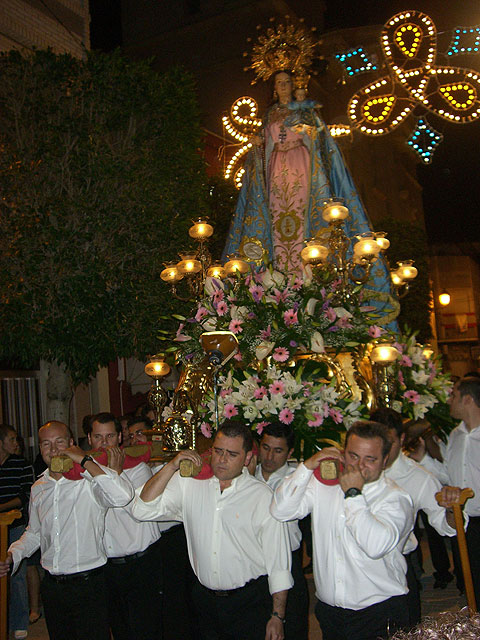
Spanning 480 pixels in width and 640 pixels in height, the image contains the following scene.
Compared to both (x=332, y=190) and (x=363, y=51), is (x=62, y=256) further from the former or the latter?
(x=363, y=51)

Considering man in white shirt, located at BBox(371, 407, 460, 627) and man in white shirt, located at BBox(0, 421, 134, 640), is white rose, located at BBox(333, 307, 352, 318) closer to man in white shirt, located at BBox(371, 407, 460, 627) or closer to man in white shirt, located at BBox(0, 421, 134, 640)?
man in white shirt, located at BBox(371, 407, 460, 627)

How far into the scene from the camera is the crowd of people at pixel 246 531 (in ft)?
11.7

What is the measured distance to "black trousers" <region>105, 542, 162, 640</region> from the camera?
5273 mm

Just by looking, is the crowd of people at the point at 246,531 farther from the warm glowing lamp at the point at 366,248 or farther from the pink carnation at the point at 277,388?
the warm glowing lamp at the point at 366,248

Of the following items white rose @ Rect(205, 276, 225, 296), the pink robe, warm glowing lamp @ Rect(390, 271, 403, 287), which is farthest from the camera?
the pink robe

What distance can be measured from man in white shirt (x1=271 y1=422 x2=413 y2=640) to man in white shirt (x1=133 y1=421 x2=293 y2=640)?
1.00 feet

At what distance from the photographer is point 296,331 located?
5754mm

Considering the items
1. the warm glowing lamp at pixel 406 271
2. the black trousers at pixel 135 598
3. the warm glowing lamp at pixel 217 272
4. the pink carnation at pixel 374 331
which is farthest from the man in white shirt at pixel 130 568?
the warm glowing lamp at pixel 406 271

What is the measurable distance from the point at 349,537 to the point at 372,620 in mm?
395

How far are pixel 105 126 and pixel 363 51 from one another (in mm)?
3926

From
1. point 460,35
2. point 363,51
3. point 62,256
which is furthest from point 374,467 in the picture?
point 363,51

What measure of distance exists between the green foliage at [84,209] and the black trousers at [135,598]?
3.63m

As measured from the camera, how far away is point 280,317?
19.1 feet

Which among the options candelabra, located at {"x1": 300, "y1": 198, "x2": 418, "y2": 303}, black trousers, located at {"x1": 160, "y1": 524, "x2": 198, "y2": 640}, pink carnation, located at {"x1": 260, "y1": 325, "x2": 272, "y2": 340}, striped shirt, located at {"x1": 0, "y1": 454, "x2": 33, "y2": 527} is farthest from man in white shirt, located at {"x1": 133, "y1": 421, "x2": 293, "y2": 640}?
striped shirt, located at {"x1": 0, "y1": 454, "x2": 33, "y2": 527}
